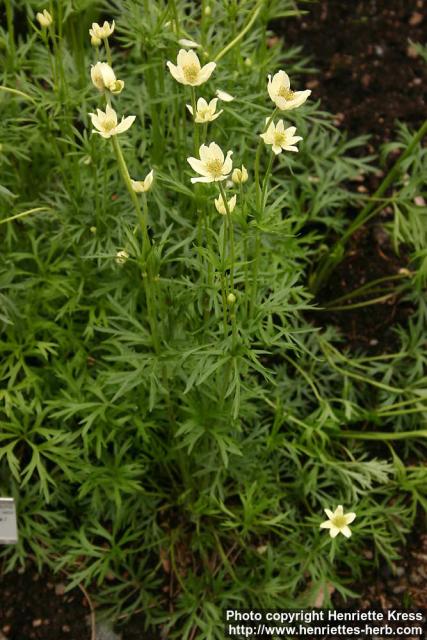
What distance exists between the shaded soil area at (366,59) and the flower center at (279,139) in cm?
180

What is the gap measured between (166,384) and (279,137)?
73 centimetres

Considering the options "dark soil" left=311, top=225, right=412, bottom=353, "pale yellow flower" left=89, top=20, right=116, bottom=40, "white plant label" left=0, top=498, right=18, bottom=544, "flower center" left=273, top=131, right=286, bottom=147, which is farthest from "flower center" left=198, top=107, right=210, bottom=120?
"dark soil" left=311, top=225, right=412, bottom=353

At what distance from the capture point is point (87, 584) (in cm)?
245

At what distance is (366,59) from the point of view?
369 cm

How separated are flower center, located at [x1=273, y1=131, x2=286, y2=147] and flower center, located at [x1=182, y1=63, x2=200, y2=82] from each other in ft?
0.76

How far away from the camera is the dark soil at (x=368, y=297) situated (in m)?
3.08

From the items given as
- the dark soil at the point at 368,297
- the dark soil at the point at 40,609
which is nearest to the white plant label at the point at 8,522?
the dark soil at the point at 40,609

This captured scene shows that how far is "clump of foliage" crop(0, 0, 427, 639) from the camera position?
2.20m

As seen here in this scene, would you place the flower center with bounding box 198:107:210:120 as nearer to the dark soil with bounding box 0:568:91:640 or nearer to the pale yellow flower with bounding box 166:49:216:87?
the pale yellow flower with bounding box 166:49:216:87

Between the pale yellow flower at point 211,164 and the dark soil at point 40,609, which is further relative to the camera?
the dark soil at point 40,609

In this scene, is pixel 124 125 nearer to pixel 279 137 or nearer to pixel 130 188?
pixel 130 188

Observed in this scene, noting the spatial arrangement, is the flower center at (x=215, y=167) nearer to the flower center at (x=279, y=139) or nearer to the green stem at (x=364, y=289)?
the flower center at (x=279, y=139)

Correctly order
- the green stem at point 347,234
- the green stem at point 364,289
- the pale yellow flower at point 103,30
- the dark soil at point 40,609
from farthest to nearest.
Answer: the green stem at point 364,289, the green stem at point 347,234, the dark soil at point 40,609, the pale yellow flower at point 103,30

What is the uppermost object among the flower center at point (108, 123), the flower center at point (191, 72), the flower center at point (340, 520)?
the flower center at point (191, 72)
